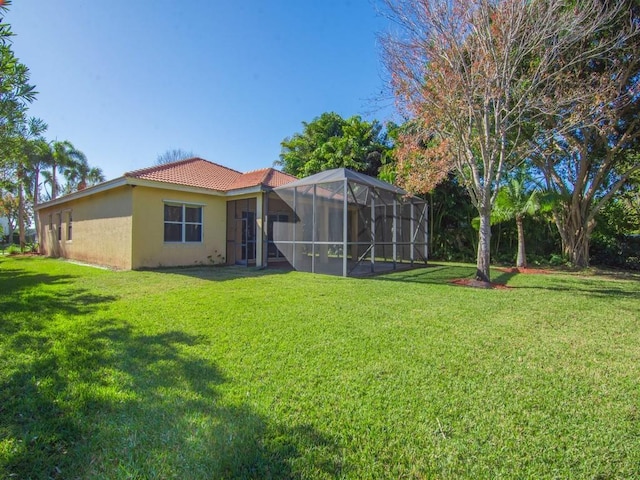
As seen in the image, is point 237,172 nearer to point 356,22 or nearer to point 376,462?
point 356,22

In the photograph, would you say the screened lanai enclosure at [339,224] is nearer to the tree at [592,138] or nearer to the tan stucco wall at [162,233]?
the tan stucco wall at [162,233]

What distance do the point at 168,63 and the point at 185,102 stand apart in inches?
112

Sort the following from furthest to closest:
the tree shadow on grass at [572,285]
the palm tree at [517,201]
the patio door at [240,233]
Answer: the palm tree at [517,201] → the patio door at [240,233] → the tree shadow on grass at [572,285]

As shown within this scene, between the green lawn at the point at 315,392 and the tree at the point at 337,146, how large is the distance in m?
14.8

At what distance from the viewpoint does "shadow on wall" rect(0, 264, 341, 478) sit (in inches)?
74.5

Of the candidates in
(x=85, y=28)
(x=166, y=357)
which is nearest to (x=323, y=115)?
(x=85, y=28)

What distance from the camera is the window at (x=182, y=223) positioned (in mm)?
11531

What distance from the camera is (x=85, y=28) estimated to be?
805 cm

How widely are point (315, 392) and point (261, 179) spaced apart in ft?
36.9

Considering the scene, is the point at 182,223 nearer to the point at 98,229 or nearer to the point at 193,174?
the point at 193,174

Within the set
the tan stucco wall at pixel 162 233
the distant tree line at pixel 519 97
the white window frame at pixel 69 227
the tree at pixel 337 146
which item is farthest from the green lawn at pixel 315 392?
the tree at pixel 337 146

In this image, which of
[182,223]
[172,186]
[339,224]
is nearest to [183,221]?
[182,223]

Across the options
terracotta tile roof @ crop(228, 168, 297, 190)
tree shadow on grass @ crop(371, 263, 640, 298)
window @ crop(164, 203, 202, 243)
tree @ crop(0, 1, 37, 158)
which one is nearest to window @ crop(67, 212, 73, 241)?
window @ crop(164, 203, 202, 243)

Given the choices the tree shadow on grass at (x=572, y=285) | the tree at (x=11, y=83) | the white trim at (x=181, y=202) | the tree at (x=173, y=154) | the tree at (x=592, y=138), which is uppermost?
the tree at (x=173, y=154)
